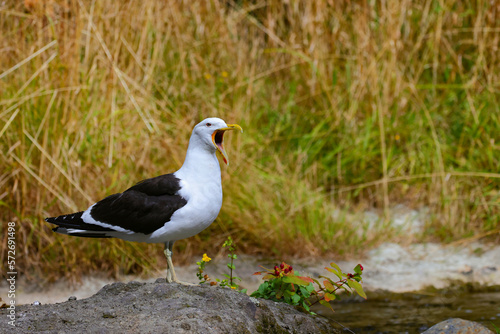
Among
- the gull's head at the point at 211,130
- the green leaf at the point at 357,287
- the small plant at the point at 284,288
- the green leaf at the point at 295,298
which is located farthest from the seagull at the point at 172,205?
the green leaf at the point at 357,287

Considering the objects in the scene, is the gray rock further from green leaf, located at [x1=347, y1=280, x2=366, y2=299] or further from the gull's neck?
the gull's neck

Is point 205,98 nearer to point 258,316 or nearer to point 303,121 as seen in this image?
point 303,121

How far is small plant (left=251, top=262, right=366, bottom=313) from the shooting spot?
3.03m

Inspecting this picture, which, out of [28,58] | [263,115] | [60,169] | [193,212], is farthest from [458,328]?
[263,115]

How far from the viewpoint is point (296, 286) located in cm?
320

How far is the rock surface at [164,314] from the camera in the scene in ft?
8.69

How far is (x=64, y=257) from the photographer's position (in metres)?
4.17

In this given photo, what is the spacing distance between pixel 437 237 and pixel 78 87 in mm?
2793

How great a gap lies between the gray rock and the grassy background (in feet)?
4.60

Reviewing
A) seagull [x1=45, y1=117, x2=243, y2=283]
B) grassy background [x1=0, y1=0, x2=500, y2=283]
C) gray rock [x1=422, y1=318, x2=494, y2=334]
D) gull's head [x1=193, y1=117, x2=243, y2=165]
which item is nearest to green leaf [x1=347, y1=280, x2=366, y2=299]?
gray rock [x1=422, y1=318, x2=494, y2=334]

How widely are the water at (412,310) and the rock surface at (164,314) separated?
2.36 feet

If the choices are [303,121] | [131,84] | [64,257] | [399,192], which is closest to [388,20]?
[303,121]

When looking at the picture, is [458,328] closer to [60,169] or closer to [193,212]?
[193,212]

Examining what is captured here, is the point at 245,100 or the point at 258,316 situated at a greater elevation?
the point at 245,100
